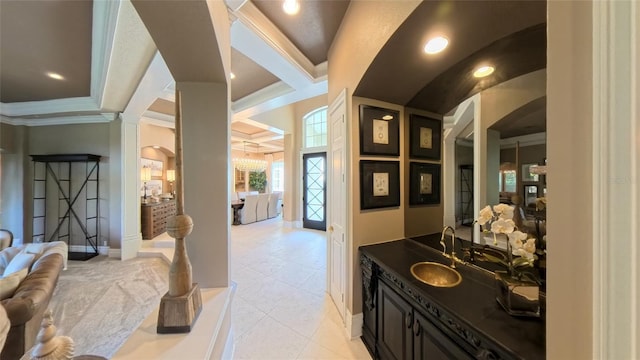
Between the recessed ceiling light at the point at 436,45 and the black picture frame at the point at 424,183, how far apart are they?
1031 millimetres

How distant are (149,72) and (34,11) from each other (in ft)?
2.74

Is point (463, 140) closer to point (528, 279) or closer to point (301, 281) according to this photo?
point (528, 279)

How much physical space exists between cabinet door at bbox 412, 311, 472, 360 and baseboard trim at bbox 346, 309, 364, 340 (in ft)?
2.64

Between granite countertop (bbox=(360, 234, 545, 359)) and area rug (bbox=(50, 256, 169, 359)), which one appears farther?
area rug (bbox=(50, 256, 169, 359))

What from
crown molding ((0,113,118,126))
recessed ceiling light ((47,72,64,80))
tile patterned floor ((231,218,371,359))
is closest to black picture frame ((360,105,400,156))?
tile patterned floor ((231,218,371,359))

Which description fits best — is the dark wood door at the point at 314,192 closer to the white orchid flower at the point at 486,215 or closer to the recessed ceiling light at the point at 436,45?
the recessed ceiling light at the point at 436,45

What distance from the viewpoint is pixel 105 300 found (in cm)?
274

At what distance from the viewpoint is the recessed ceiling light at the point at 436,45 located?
136cm

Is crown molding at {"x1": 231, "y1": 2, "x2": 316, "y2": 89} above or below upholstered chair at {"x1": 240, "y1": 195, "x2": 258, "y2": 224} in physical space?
above

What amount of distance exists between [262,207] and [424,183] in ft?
20.8

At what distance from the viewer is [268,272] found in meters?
3.45

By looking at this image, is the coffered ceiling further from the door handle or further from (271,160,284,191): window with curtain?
(271,160,284,191): window with curtain

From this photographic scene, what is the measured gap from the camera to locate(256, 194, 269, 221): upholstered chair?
24.6ft

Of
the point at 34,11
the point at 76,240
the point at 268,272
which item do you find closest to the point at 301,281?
the point at 268,272
